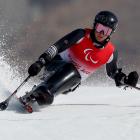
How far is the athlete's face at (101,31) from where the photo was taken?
860 cm

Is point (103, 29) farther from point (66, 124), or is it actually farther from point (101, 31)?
point (66, 124)

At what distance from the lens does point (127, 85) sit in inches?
360

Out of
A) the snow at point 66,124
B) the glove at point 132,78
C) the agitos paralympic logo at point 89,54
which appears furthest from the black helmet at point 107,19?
the snow at point 66,124

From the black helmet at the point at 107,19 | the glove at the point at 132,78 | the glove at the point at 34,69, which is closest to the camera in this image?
the glove at the point at 34,69

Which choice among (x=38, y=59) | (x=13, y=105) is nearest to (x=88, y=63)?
(x=38, y=59)

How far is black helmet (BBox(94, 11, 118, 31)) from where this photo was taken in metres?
8.57

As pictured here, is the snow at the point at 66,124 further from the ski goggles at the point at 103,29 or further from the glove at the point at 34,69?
the ski goggles at the point at 103,29

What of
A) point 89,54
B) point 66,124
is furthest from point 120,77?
point 66,124

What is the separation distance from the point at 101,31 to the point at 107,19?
0.77 feet

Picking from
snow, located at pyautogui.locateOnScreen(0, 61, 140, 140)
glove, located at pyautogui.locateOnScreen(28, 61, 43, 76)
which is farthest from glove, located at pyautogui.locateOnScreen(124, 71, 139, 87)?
glove, located at pyautogui.locateOnScreen(28, 61, 43, 76)

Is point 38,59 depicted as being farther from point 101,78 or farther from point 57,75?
point 101,78

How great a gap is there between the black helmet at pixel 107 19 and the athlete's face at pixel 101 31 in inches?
2.6

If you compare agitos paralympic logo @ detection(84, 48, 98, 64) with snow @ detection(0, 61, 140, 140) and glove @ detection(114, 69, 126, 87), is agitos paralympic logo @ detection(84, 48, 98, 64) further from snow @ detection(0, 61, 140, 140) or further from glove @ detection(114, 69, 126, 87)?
snow @ detection(0, 61, 140, 140)

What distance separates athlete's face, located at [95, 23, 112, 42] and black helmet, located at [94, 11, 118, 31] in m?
0.06
